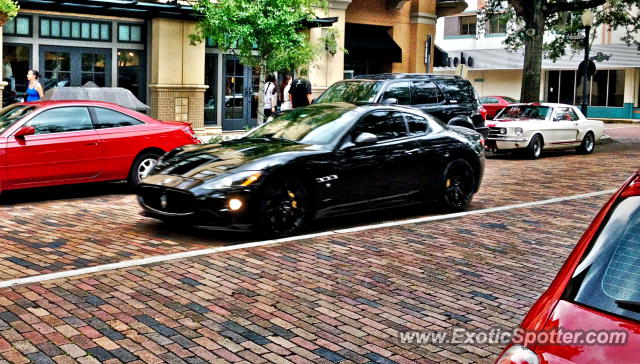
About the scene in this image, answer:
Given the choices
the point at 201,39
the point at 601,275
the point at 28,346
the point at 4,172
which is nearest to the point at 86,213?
the point at 4,172

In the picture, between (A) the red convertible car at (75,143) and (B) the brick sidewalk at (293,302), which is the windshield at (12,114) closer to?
(A) the red convertible car at (75,143)

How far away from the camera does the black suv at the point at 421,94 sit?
16328 mm

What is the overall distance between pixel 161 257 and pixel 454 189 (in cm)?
457

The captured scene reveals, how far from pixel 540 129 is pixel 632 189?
17782mm

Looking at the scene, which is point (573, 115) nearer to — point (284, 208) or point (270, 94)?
point (270, 94)

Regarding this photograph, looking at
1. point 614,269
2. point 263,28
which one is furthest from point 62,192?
point 614,269

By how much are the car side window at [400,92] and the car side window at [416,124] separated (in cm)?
542

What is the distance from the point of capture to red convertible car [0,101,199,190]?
37.0ft

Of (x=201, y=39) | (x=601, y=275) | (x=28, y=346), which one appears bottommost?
(x=28, y=346)

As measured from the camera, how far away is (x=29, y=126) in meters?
11.4

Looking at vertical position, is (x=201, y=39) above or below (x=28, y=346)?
above

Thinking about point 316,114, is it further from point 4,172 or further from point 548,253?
point 4,172

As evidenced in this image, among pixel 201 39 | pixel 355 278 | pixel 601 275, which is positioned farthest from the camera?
pixel 201 39

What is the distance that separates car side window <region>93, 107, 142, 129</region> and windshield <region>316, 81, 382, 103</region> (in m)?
4.89
